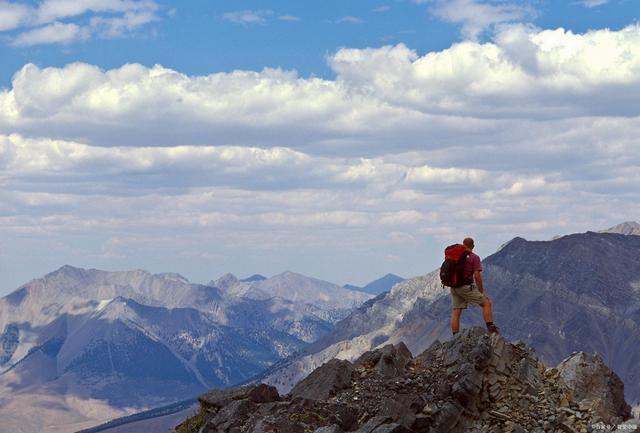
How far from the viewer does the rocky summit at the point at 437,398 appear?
90.4 feet

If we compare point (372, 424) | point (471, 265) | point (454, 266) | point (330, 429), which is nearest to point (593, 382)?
point (471, 265)

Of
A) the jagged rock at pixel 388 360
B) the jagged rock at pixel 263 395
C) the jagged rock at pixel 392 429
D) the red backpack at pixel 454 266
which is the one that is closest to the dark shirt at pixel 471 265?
the red backpack at pixel 454 266

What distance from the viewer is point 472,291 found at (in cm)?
3306

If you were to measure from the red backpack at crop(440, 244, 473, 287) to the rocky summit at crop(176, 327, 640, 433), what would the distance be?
1.91 metres

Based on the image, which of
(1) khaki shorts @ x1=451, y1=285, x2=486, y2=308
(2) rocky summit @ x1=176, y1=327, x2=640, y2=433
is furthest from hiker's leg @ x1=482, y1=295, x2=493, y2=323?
(2) rocky summit @ x1=176, y1=327, x2=640, y2=433

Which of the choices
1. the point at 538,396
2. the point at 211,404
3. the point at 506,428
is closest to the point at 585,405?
the point at 538,396

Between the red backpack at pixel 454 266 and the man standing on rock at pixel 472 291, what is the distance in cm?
11

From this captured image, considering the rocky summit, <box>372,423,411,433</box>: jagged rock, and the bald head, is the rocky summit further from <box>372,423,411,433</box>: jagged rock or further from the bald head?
the bald head

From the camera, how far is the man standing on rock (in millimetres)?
32688

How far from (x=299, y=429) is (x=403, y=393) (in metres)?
3.74

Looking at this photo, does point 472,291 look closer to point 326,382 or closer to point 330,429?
point 326,382

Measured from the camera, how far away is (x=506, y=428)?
90.5ft

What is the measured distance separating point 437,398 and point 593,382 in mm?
8517

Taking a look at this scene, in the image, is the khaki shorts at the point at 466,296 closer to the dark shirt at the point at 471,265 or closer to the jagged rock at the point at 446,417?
the dark shirt at the point at 471,265
